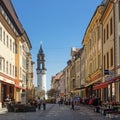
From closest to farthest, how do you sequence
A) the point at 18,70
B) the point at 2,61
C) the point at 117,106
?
the point at 117,106, the point at 2,61, the point at 18,70

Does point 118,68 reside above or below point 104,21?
below

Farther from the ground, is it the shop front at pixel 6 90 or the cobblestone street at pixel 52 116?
the shop front at pixel 6 90

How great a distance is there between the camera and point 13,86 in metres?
62.8

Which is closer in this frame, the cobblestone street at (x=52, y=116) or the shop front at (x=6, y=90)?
the cobblestone street at (x=52, y=116)

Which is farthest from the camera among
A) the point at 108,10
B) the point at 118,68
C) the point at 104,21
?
the point at 104,21

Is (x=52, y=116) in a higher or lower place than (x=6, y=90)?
lower

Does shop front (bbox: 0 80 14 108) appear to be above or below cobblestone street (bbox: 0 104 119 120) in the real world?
above

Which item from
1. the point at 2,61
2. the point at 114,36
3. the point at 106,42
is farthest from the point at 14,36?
the point at 114,36

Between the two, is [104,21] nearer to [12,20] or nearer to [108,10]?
[108,10]

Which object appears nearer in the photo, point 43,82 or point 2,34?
point 2,34

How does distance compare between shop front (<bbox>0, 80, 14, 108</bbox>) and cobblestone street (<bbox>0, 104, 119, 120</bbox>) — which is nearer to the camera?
cobblestone street (<bbox>0, 104, 119, 120</bbox>)

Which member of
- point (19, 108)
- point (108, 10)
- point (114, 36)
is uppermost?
point (108, 10)

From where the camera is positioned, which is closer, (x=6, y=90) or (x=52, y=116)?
(x=52, y=116)

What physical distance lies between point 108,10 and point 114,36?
216 inches
